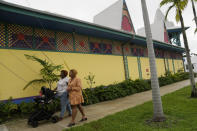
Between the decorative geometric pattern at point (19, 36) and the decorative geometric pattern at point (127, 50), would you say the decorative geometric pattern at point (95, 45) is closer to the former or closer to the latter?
the decorative geometric pattern at point (127, 50)

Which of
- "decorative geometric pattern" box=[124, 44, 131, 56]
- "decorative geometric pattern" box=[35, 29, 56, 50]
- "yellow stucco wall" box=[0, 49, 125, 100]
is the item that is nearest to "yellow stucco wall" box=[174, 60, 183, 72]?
"decorative geometric pattern" box=[124, 44, 131, 56]

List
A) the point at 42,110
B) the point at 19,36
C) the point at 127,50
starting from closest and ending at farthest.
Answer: the point at 42,110, the point at 19,36, the point at 127,50

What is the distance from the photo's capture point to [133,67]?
10.9 meters

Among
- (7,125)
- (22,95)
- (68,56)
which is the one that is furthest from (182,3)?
(7,125)

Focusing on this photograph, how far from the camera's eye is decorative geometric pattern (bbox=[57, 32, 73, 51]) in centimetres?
699

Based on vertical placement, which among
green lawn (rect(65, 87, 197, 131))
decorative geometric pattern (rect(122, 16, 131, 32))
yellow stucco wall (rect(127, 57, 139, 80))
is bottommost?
green lawn (rect(65, 87, 197, 131))

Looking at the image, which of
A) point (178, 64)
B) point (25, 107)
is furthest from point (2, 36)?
point (178, 64)

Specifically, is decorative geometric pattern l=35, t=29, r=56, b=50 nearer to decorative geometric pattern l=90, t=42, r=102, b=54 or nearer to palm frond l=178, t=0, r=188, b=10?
decorative geometric pattern l=90, t=42, r=102, b=54

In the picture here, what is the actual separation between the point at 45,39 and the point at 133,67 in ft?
23.4

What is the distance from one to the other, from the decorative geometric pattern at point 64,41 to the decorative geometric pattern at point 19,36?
1363mm

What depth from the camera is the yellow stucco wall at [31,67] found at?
203 inches

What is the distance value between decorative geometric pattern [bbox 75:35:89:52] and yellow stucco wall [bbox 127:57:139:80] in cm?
406

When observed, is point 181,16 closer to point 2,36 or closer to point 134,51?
point 134,51

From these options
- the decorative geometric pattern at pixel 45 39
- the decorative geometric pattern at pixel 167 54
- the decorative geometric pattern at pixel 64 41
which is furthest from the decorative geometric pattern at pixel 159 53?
the decorative geometric pattern at pixel 45 39
